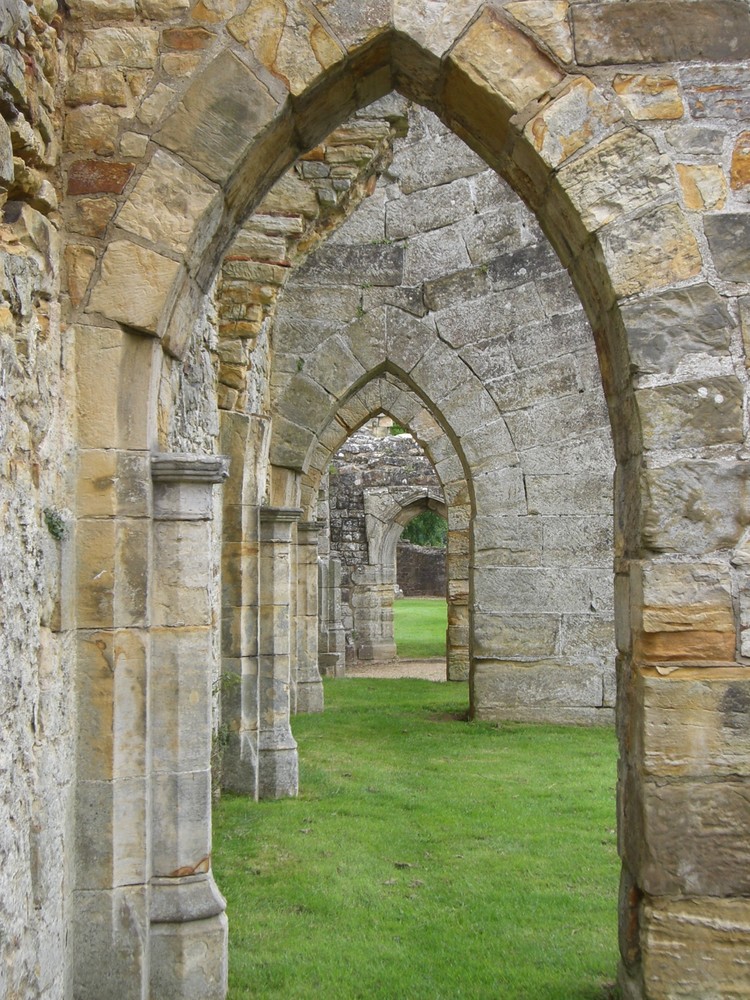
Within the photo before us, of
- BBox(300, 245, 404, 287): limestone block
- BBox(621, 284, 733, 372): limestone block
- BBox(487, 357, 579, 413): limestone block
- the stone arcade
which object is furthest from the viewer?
BBox(300, 245, 404, 287): limestone block

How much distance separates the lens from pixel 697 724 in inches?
127

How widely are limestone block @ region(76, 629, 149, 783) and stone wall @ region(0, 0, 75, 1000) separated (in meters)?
0.06

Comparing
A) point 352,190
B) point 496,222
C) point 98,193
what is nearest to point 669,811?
point 98,193

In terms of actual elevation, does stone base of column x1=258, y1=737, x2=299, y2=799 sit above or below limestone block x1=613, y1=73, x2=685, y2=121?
below

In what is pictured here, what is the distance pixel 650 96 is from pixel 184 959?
310 centimetres

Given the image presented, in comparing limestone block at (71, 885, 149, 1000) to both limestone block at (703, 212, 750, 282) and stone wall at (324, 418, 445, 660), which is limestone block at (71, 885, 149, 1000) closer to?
limestone block at (703, 212, 750, 282)

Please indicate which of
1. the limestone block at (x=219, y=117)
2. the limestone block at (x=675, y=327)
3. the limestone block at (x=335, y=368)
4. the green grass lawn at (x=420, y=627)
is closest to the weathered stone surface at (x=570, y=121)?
the limestone block at (x=675, y=327)

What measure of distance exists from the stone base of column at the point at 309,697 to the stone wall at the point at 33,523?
8364 millimetres

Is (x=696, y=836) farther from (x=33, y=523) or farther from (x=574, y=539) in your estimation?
(x=574, y=539)

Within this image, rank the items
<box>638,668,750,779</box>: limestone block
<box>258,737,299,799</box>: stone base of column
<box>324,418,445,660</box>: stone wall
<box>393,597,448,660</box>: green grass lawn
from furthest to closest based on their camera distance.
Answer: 1. <box>393,597,448,660</box>: green grass lawn
2. <box>324,418,445,660</box>: stone wall
3. <box>258,737,299,799</box>: stone base of column
4. <box>638,668,750,779</box>: limestone block

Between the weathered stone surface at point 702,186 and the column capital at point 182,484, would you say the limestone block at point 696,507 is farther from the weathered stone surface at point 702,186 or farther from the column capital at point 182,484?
the column capital at point 182,484

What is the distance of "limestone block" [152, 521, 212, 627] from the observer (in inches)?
141

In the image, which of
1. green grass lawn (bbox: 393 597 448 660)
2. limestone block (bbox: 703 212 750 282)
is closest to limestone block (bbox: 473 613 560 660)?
limestone block (bbox: 703 212 750 282)

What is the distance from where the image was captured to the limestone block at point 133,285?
336cm
